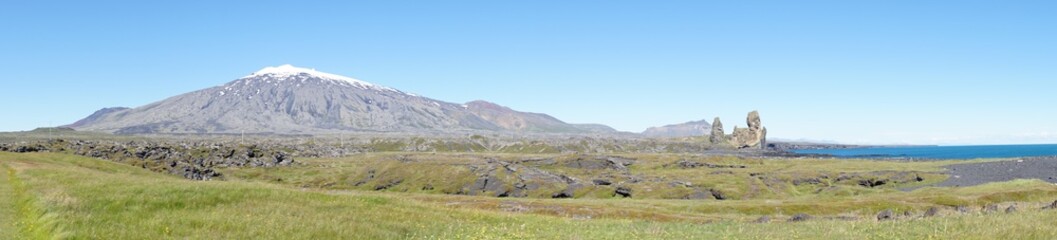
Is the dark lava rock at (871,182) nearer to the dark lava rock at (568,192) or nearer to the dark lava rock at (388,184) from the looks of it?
the dark lava rock at (568,192)

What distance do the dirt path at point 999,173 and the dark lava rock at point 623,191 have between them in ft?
217

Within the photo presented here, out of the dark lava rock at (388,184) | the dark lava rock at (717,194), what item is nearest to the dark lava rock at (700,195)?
the dark lava rock at (717,194)

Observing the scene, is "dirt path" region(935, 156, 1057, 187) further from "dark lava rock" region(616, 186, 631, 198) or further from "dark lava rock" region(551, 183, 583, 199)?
"dark lava rock" region(551, 183, 583, 199)

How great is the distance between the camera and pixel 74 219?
27.3 metres

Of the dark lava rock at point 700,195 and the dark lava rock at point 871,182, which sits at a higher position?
the dark lava rock at point 871,182

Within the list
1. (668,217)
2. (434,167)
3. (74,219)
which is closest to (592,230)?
(74,219)

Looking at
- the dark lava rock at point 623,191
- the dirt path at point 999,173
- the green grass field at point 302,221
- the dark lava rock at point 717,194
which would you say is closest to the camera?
the green grass field at point 302,221

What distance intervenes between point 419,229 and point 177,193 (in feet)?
49.2

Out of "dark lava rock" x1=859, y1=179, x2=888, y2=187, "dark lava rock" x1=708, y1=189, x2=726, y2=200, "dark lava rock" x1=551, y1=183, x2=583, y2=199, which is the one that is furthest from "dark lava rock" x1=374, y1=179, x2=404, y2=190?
"dark lava rock" x1=859, y1=179, x2=888, y2=187

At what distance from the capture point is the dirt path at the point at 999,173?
12751 centimetres

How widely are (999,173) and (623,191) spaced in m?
100

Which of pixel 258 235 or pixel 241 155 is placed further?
pixel 241 155

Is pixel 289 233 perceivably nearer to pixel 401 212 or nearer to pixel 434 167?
pixel 401 212

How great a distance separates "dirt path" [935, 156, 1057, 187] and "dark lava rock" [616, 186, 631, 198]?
66.1m
